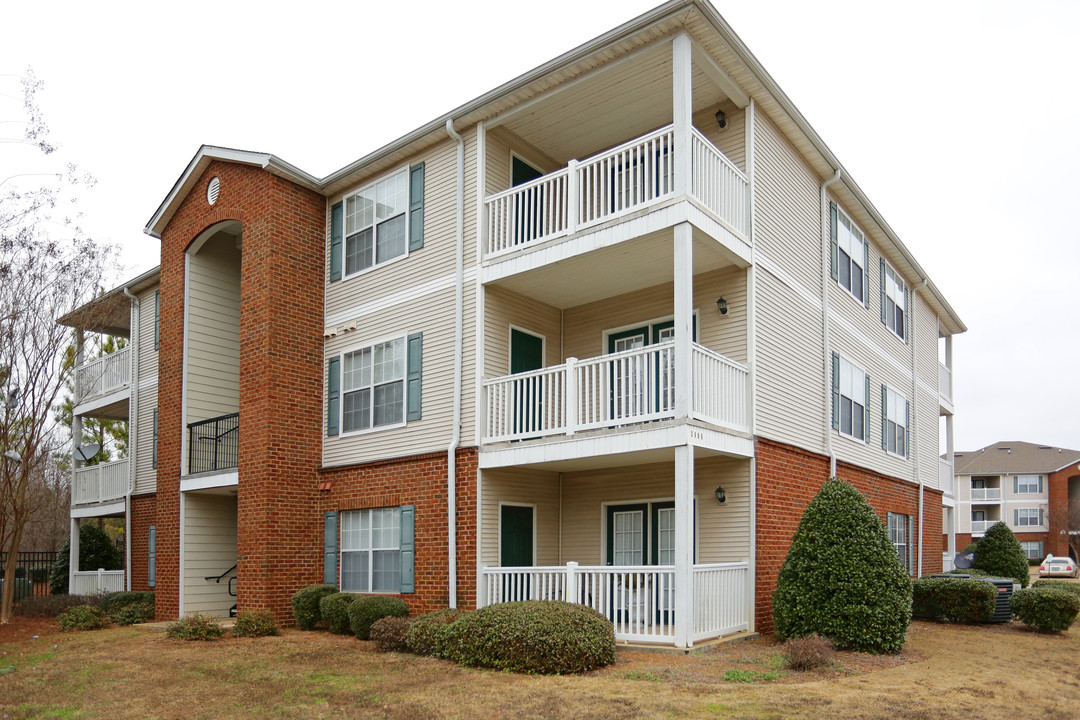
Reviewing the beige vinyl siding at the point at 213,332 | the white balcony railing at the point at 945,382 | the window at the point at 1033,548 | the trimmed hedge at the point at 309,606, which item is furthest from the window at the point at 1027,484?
the trimmed hedge at the point at 309,606

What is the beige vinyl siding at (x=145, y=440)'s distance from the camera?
72.6 feet

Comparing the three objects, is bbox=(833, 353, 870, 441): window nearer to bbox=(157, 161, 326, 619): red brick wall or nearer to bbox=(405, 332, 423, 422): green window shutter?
bbox=(405, 332, 423, 422): green window shutter

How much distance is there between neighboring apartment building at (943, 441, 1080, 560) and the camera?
6631 centimetres

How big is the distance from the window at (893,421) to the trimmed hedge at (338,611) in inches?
466

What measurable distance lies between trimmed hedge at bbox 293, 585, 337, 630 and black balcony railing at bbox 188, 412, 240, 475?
3562 millimetres

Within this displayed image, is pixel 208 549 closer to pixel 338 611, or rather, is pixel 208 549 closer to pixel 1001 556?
pixel 338 611

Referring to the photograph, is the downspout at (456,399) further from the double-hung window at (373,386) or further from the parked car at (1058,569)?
the parked car at (1058,569)

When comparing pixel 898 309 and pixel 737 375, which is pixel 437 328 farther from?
pixel 898 309

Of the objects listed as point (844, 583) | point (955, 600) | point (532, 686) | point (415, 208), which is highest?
point (415, 208)

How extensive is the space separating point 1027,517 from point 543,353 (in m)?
64.1

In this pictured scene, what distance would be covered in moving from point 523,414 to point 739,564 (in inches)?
156

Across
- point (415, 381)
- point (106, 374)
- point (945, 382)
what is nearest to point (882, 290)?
point (945, 382)

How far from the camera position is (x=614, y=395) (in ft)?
43.0

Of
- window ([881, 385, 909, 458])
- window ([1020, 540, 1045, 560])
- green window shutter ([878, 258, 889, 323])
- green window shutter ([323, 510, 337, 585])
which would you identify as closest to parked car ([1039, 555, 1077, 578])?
window ([1020, 540, 1045, 560])
